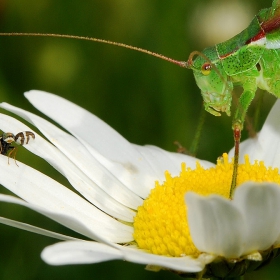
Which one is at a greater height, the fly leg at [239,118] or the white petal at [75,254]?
the fly leg at [239,118]

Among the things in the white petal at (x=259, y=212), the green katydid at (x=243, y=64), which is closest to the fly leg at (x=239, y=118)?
the green katydid at (x=243, y=64)

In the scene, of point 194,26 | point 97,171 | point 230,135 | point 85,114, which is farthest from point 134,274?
point 194,26

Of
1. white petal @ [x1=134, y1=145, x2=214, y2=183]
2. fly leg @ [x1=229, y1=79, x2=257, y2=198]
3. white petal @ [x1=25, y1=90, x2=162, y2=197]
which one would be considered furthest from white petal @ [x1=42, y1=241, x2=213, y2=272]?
white petal @ [x1=134, y1=145, x2=214, y2=183]

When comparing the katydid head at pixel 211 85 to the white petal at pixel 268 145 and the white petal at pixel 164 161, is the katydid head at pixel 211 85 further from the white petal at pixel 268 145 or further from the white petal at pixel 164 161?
the white petal at pixel 164 161

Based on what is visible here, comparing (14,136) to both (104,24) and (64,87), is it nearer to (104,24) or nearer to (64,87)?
(64,87)

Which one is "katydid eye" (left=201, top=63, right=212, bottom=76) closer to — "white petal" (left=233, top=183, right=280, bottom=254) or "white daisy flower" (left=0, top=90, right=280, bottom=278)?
"white daisy flower" (left=0, top=90, right=280, bottom=278)

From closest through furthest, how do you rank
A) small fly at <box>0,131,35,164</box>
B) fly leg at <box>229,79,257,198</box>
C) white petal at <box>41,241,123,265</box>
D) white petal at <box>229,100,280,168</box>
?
white petal at <box>41,241,123,265</box>
fly leg at <box>229,79,257,198</box>
small fly at <box>0,131,35,164</box>
white petal at <box>229,100,280,168</box>
